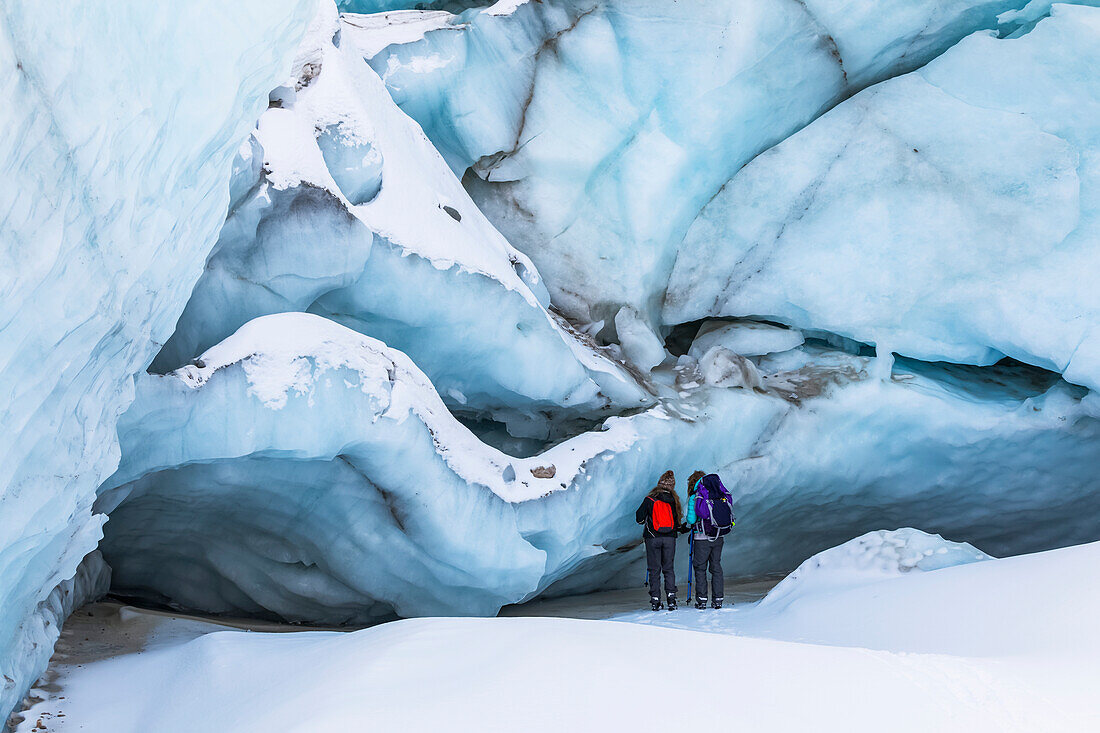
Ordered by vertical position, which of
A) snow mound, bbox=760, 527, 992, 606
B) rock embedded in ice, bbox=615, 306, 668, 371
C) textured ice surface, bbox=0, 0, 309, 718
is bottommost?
snow mound, bbox=760, 527, 992, 606

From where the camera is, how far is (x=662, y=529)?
6.25m

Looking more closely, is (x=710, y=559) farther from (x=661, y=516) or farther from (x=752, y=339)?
(x=752, y=339)

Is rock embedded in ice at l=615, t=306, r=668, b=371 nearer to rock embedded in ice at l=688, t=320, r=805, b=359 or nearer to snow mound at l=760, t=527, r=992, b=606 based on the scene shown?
rock embedded in ice at l=688, t=320, r=805, b=359

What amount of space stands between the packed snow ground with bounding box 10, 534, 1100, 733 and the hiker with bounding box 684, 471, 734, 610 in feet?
5.15

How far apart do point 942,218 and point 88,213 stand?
6.48m

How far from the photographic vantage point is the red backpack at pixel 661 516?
6230mm

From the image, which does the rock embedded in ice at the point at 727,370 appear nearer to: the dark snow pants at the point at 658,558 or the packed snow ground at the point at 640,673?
the dark snow pants at the point at 658,558

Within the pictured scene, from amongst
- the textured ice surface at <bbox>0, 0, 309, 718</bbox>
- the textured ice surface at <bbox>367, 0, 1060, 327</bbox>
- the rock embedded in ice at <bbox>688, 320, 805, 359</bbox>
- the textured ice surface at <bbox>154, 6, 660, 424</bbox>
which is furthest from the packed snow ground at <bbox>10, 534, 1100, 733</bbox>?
the textured ice surface at <bbox>367, 0, 1060, 327</bbox>

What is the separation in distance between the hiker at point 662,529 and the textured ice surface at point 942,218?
225cm

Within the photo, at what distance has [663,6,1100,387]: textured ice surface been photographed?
6922mm

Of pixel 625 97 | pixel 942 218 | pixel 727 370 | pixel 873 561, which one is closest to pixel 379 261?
pixel 625 97

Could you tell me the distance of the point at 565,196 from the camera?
7.58 m

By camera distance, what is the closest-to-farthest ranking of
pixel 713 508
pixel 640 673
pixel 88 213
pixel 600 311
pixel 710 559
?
pixel 88 213, pixel 640 673, pixel 713 508, pixel 710 559, pixel 600 311

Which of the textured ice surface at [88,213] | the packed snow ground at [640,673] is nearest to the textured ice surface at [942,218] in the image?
the packed snow ground at [640,673]
